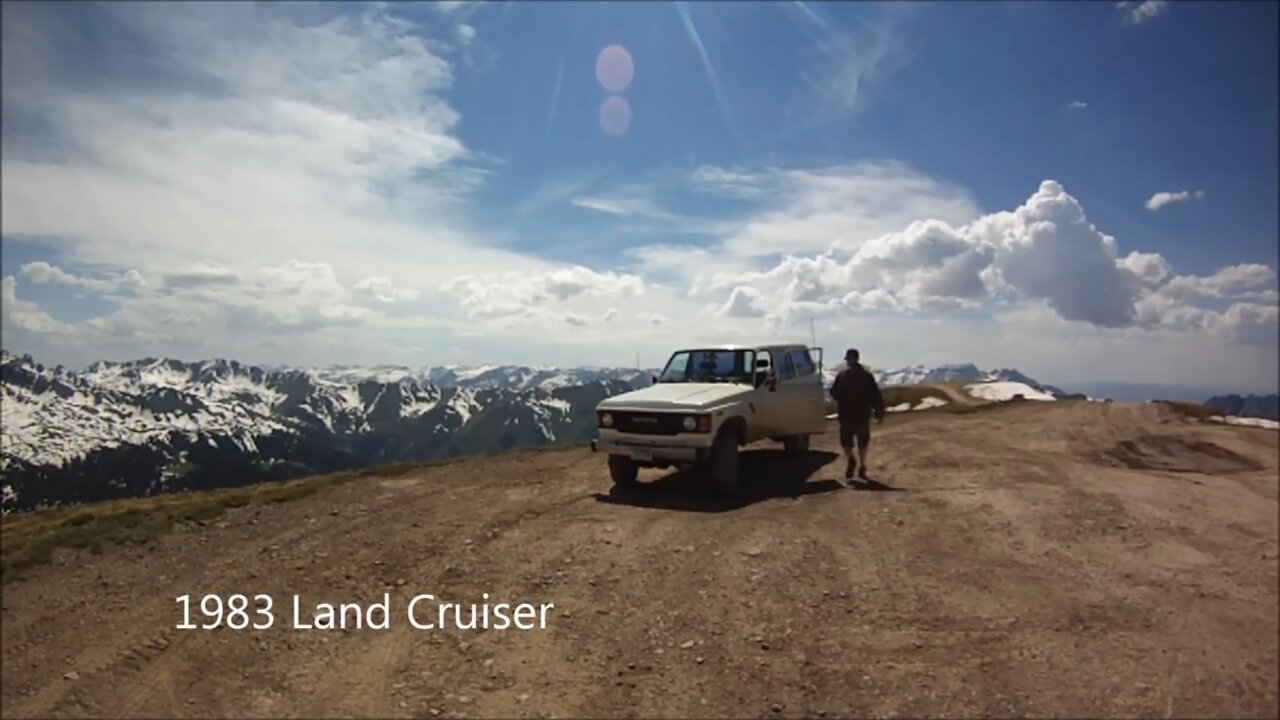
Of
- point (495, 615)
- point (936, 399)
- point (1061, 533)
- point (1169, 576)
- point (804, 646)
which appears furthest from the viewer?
point (936, 399)

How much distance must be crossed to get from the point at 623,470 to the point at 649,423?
135cm

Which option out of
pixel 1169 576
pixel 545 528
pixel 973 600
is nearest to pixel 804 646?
pixel 973 600

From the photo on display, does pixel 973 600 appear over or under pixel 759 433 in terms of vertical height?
under

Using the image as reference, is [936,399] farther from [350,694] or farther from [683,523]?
[350,694]

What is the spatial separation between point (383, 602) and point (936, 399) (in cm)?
4006

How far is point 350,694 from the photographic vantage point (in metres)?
5.65

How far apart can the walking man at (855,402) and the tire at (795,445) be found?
1.73 m

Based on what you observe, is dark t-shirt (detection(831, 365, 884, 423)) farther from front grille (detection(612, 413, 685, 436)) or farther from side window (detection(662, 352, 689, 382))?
front grille (detection(612, 413, 685, 436))

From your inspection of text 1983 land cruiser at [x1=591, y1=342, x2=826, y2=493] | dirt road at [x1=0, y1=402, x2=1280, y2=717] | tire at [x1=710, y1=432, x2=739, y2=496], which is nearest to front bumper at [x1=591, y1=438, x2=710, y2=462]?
text 1983 land cruiser at [x1=591, y1=342, x2=826, y2=493]

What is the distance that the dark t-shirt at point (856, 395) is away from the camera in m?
12.8

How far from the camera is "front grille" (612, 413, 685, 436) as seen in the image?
36.3ft

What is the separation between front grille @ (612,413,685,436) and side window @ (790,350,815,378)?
14.3ft

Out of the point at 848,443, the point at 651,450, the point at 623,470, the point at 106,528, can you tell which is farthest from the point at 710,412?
the point at 106,528

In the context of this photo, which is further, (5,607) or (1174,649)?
(5,607)
